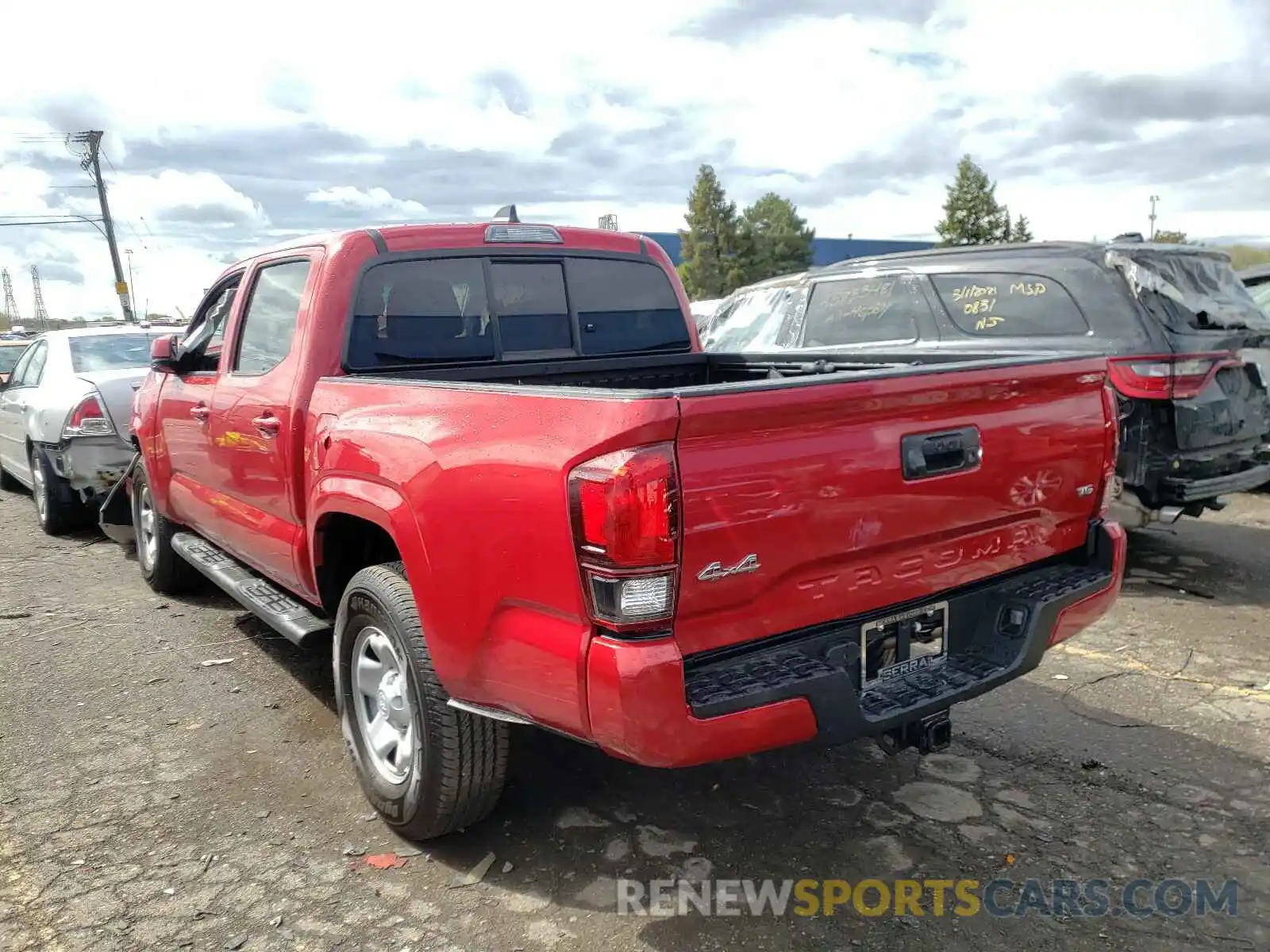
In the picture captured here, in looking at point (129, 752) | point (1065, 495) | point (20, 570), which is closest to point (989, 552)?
point (1065, 495)

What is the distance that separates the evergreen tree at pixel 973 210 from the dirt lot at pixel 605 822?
143ft

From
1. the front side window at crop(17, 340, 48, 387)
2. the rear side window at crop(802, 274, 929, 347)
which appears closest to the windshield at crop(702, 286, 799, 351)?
the rear side window at crop(802, 274, 929, 347)

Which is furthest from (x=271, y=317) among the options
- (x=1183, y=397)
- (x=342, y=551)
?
(x=1183, y=397)

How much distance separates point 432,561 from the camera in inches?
108

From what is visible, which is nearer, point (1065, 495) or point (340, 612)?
point (1065, 495)

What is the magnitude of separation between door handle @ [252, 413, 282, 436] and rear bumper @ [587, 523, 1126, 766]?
80.1 inches

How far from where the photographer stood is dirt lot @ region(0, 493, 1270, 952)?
268 cm

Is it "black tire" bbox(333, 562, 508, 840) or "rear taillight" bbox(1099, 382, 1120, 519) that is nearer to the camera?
"black tire" bbox(333, 562, 508, 840)

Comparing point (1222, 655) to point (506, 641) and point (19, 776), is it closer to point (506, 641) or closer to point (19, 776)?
point (506, 641)

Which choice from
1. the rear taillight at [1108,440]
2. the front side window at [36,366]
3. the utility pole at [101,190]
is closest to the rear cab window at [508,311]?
the rear taillight at [1108,440]

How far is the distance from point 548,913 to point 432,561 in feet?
3.49

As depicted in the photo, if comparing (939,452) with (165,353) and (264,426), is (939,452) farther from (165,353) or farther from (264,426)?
(165,353)

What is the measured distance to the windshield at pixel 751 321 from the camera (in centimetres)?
729

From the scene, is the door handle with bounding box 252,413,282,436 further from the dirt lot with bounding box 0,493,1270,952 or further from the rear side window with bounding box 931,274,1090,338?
the rear side window with bounding box 931,274,1090,338
